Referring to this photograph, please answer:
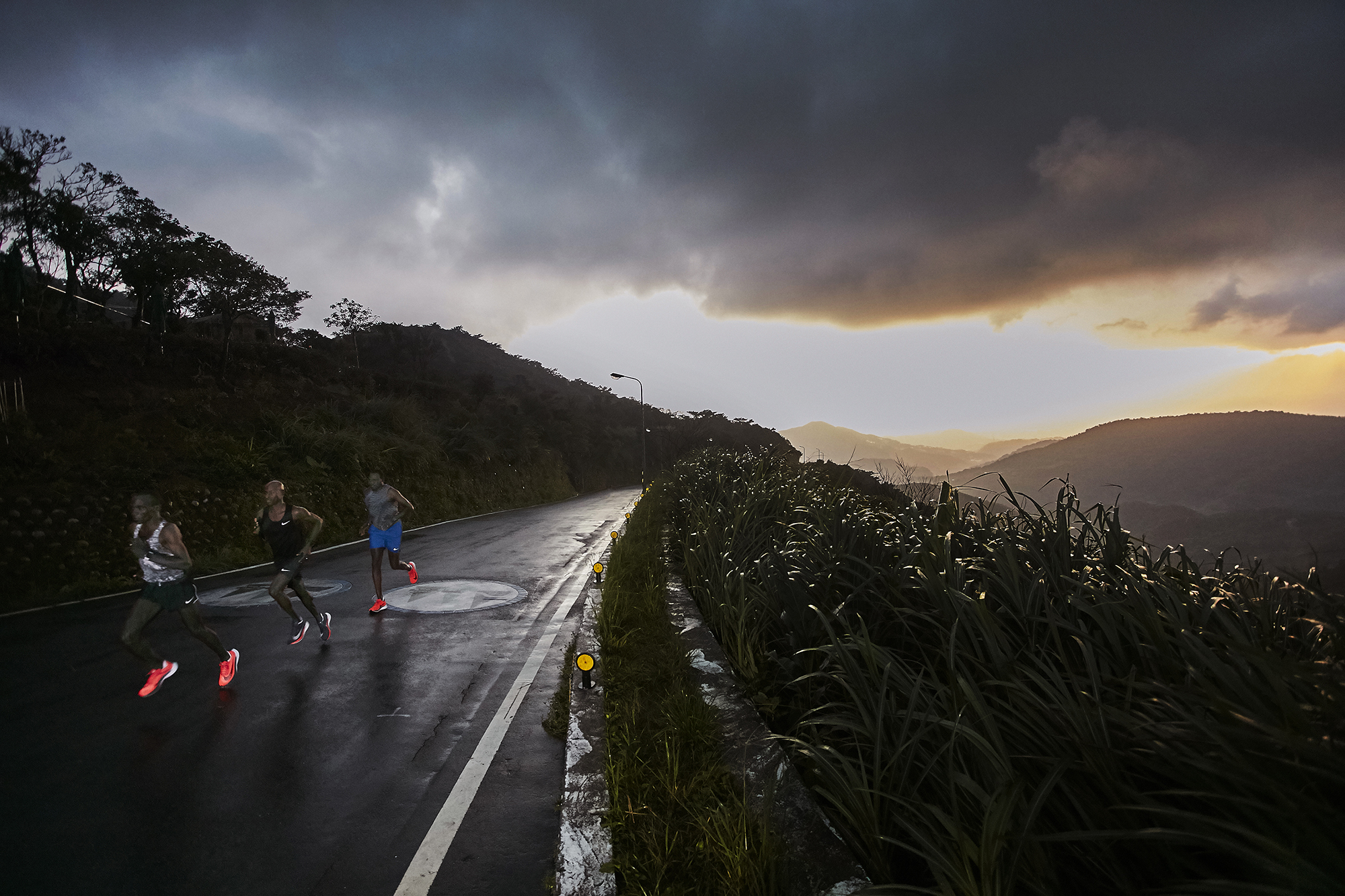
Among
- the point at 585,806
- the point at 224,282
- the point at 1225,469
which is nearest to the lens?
the point at 585,806

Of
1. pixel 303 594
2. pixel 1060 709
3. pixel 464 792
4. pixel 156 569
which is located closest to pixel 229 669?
pixel 156 569

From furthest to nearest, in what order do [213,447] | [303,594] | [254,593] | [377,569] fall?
[213,447] → [254,593] → [377,569] → [303,594]

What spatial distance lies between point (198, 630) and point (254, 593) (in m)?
4.29

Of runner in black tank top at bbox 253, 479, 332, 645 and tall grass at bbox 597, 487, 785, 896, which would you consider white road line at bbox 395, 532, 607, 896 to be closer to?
tall grass at bbox 597, 487, 785, 896

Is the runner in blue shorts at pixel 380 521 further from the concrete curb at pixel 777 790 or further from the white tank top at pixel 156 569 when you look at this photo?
the concrete curb at pixel 777 790

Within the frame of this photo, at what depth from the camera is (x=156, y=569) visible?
5.43 metres

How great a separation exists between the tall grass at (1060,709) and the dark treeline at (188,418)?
31.6ft

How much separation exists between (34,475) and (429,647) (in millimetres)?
10297

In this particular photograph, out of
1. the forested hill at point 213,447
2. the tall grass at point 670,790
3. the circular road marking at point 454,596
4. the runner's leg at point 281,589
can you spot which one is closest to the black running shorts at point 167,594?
the runner's leg at point 281,589

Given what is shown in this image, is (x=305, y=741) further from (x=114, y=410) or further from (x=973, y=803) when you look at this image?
(x=114, y=410)

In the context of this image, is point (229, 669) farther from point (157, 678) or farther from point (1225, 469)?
point (1225, 469)

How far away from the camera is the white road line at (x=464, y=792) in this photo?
10.1 ft

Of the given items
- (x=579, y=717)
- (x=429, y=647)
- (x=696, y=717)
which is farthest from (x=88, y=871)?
(x=429, y=647)

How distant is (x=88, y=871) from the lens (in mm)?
3119
